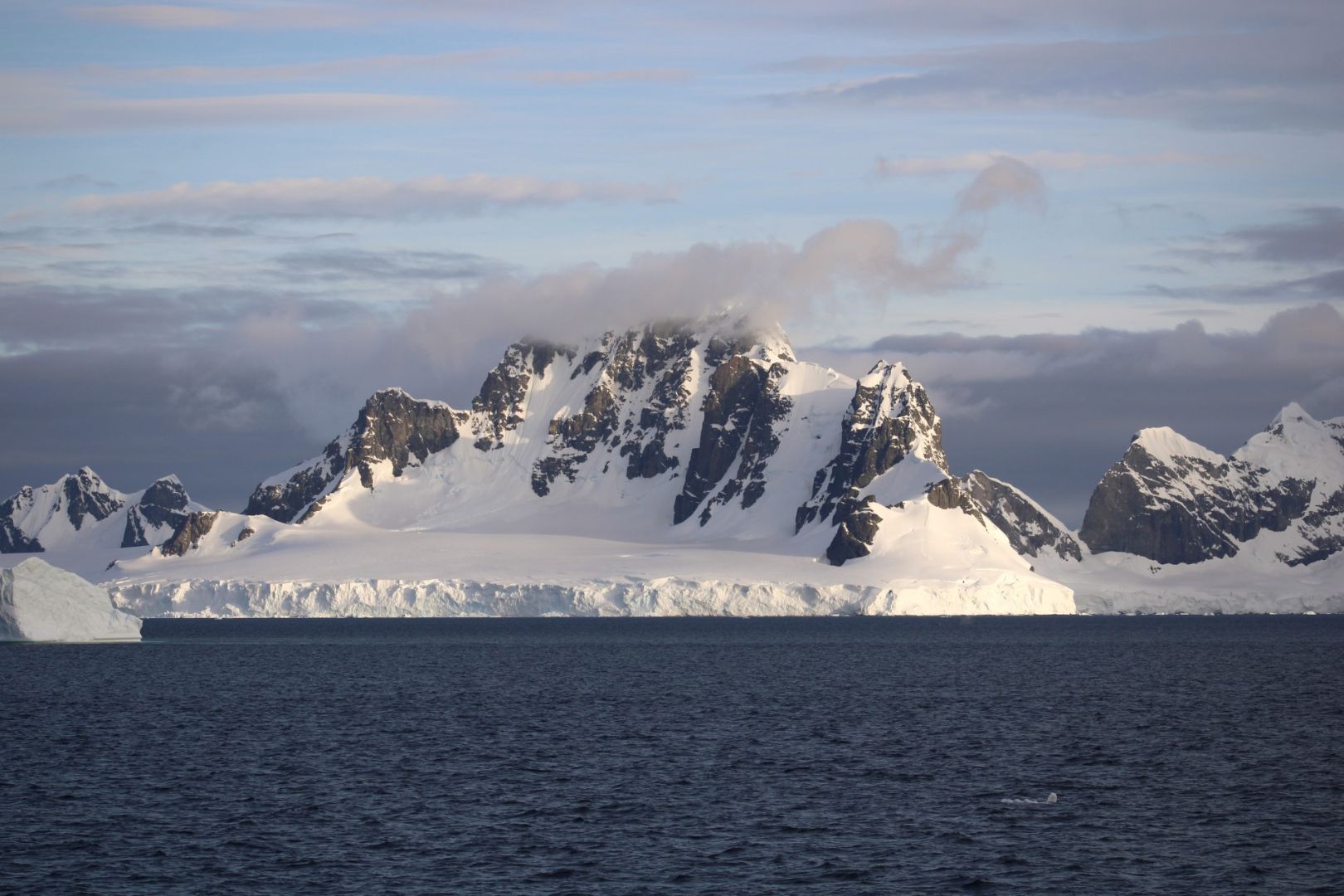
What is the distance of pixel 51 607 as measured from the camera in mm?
159125

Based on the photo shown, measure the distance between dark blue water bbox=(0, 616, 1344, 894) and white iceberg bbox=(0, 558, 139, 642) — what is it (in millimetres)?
34198

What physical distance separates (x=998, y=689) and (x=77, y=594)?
9125 centimetres

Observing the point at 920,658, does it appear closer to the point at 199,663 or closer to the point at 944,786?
the point at 199,663

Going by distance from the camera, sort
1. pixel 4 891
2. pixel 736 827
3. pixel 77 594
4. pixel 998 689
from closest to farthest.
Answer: pixel 4 891 → pixel 736 827 → pixel 998 689 → pixel 77 594

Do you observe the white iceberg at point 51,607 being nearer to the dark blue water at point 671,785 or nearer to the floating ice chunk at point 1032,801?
the dark blue water at point 671,785

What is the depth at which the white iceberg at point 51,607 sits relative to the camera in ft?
504

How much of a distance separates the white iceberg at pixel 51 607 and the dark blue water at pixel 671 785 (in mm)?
34198

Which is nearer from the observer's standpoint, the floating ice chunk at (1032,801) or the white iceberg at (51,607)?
the floating ice chunk at (1032,801)

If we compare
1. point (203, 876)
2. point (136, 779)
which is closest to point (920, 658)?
point (136, 779)

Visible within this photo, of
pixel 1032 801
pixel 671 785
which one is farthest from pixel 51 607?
pixel 1032 801

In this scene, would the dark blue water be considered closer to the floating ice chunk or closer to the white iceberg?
the floating ice chunk

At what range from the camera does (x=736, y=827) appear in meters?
56.4

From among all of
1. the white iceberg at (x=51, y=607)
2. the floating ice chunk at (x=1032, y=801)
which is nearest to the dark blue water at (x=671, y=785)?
the floating ice chunk at (x=1032, y=801)

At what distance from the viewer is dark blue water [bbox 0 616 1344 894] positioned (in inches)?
1957
